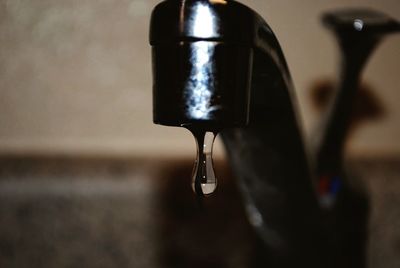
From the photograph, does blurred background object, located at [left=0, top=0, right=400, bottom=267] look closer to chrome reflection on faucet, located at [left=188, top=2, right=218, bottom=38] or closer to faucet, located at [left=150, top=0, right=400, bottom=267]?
faucet, located at [left=150, top=0, right=400, bottom=267]

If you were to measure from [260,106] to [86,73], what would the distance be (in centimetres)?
24

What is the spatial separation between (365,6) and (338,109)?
6.5 inches

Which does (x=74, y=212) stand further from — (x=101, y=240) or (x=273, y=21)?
(x=273, y=21)

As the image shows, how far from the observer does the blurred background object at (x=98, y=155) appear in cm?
45

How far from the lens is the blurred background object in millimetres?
452

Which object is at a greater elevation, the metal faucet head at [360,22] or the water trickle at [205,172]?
the metal faucet head at [360,22]

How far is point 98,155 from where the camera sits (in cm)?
46

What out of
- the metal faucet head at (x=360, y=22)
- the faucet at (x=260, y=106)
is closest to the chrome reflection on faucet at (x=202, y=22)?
the faucet at (x=260, y=106)

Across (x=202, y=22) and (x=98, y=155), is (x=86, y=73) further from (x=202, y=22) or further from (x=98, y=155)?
(x=202, y=22)

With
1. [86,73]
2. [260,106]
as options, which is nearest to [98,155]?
[86,73]

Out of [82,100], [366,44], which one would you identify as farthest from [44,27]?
[366,44]

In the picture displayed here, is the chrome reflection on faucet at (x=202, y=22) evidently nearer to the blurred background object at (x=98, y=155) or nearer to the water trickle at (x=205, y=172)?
the water trickle at (x=205, y=172)

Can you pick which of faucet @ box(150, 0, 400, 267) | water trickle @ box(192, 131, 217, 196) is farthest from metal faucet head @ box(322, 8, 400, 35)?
water trickle @ box(192, 131, 217, 196)

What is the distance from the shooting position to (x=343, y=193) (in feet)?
1.28
